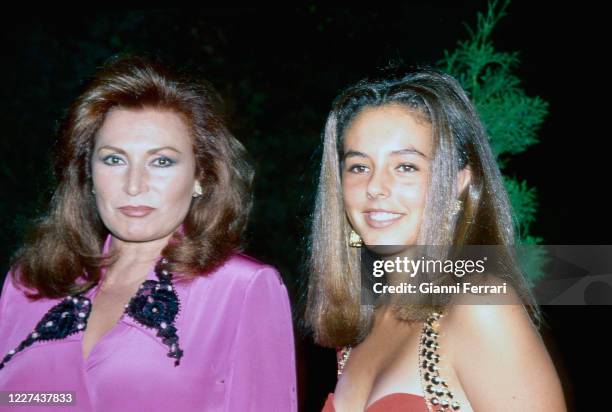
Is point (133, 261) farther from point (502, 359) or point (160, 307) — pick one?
point (502, 359)

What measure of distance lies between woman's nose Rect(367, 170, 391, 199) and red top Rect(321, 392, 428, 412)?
0.57m

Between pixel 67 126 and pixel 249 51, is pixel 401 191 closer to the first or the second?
pixel 67 126

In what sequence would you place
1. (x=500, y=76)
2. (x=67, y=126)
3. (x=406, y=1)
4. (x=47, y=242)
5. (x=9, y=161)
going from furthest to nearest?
(x=9, y=161), (x=406, y=1), (x=500, y=76), (x=47, y=242), (x=67, y=126)

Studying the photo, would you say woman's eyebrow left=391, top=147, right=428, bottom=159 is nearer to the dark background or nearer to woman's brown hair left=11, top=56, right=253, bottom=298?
woman's brown hair left=11, top=56, right=253, bottom=298

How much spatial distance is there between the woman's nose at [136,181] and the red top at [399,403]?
96cm

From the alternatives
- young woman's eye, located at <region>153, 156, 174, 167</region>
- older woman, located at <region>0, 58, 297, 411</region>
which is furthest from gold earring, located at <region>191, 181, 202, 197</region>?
young woman's eye, located at <region>153, 156, 174, 167</region>

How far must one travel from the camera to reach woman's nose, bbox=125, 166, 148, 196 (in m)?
1.98

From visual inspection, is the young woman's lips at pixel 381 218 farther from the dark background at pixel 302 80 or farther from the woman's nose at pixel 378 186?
the dark background at pixel 302 80

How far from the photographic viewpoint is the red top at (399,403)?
69.5 inches

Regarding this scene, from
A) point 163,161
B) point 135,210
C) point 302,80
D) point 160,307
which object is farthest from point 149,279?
point 302,80

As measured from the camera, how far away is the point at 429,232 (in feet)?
6.16

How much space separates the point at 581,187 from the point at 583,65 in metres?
0.96

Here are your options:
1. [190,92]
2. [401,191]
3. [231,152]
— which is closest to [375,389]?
[401,191]

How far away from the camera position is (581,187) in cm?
511
